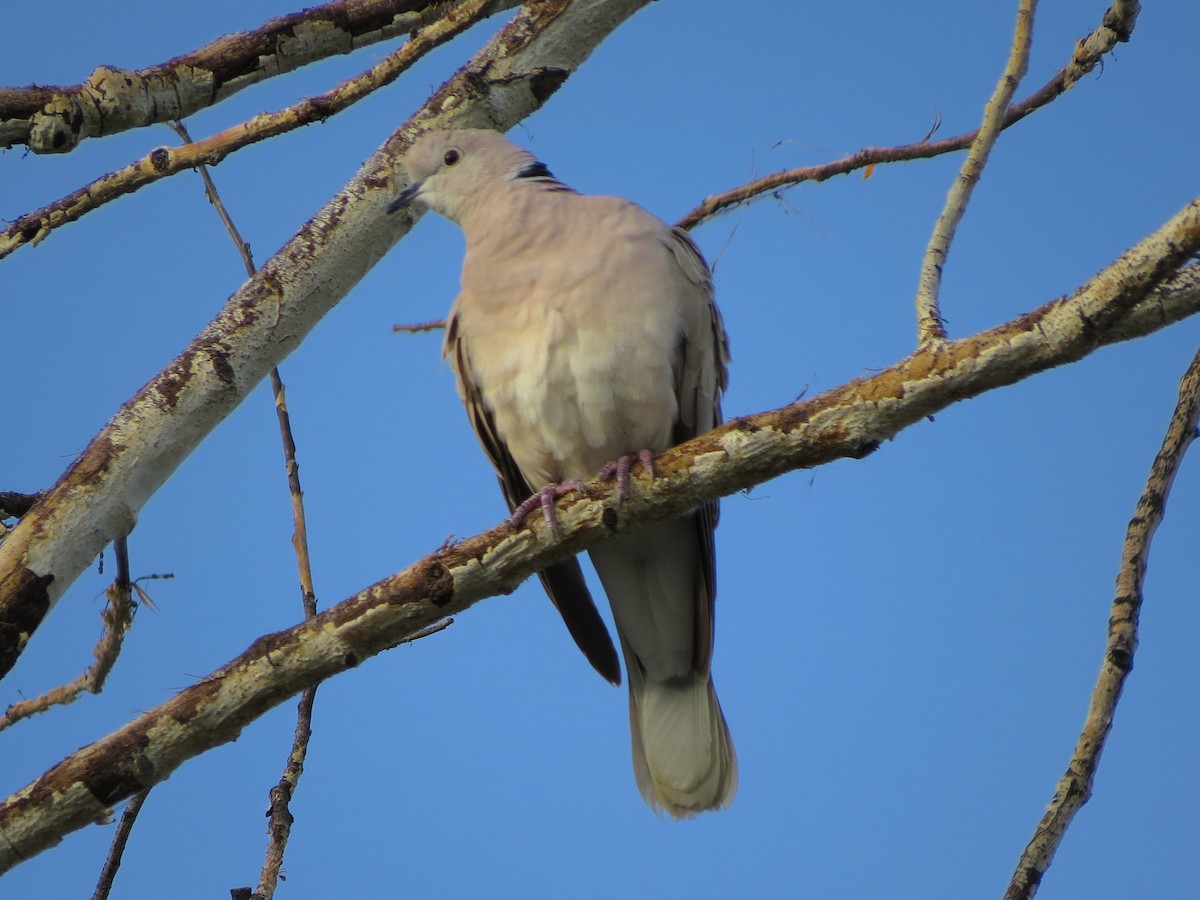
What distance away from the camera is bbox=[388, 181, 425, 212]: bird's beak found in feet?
11.6

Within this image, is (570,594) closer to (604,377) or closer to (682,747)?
(682,747)

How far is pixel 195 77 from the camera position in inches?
119

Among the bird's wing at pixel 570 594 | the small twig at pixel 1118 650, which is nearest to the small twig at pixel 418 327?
the bird's wing at pixel 570 594

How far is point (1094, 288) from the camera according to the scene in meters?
2.24

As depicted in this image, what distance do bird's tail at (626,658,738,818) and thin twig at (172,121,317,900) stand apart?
4.98 feet

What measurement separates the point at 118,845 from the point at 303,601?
698mm

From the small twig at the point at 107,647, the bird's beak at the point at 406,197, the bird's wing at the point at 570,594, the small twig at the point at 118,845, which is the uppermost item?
the bird's beak at the point at 406,197

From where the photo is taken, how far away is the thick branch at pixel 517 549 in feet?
7.61

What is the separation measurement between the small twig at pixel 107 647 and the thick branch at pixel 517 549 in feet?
2.40

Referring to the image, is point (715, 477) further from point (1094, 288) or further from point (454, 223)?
point (454, 223)

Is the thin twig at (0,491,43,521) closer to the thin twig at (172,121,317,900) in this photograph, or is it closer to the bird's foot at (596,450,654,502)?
the thin twig at (172,121,317,900)

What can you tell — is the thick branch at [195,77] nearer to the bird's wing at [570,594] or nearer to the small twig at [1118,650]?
the bird's wing at [570,594]

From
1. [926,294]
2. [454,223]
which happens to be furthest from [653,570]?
[926,294]

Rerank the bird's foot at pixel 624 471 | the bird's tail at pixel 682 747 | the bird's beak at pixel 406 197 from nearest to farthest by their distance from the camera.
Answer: the bird's foot at pixel 624 471
the bird's beak at pixel 406 197
the bird's tail at pixel 682 747
